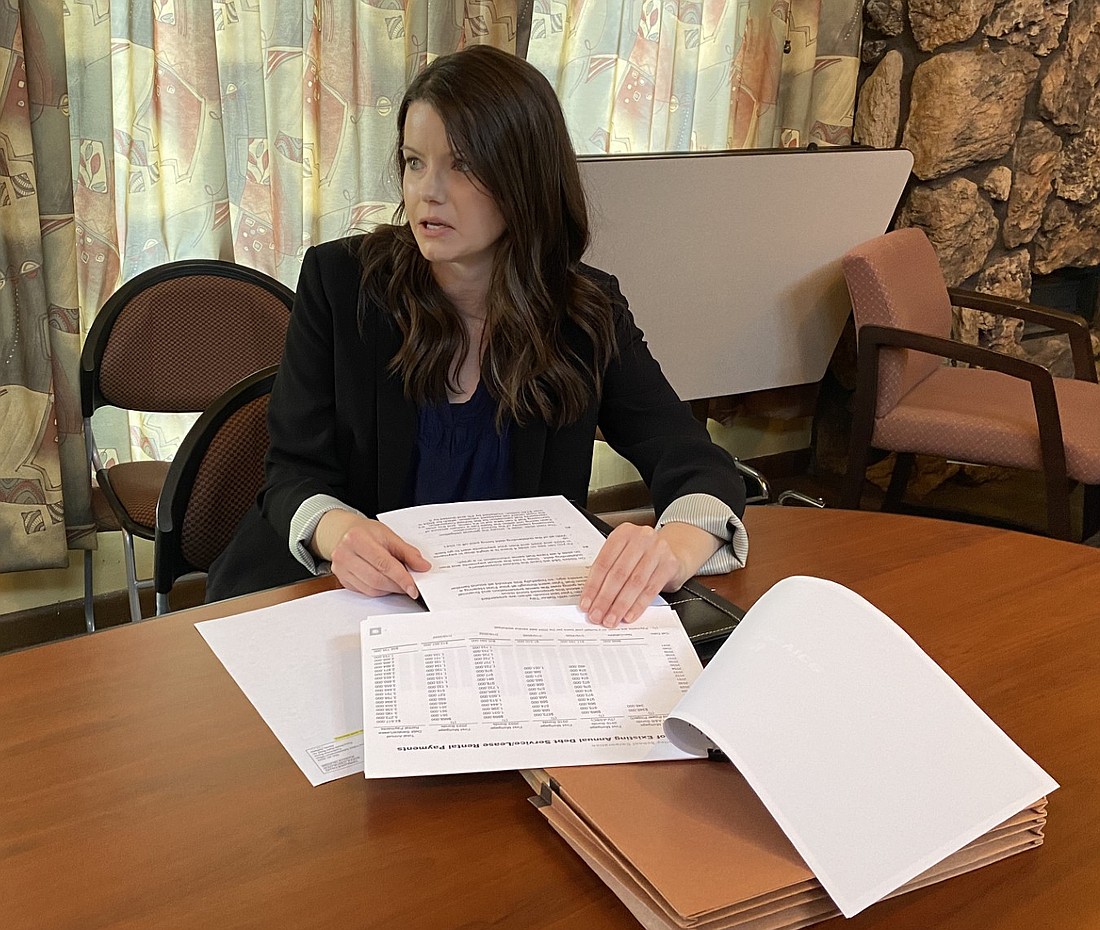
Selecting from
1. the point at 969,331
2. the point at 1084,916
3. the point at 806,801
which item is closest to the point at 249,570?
the point at 806,801

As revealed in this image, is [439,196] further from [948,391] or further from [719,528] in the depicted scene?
[948,391]

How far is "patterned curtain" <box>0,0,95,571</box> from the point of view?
6.27ft

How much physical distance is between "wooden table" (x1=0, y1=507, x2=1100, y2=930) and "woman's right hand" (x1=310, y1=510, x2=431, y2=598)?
4.6 inches

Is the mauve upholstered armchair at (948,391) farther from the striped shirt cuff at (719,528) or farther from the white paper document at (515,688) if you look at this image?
the white paper document at (515,688)

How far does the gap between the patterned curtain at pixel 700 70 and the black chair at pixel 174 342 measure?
984mm

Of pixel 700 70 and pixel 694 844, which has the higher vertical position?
pixel 700 70

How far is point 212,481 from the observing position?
1.47m

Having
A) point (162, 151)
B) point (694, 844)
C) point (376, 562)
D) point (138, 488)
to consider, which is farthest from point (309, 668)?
point (162, 151)

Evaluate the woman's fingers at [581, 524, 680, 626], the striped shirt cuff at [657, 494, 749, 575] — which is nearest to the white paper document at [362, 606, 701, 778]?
the woman's fingers at [581, 524, 680, 626]

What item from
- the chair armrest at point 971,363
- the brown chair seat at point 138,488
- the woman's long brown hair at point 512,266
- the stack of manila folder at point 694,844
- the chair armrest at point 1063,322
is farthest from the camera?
the chair armrest at point 1063,322

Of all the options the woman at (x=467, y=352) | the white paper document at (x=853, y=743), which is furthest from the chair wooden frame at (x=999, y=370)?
the white paper document at (x=853, y=743)

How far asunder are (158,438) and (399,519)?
4.41ft

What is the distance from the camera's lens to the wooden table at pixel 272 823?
664 mm

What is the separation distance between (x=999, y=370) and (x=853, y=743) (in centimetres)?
194
